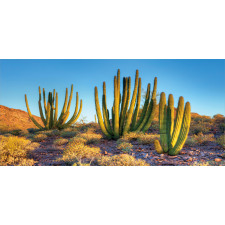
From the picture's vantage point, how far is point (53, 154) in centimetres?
604

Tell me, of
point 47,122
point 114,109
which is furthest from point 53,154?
point 47,122

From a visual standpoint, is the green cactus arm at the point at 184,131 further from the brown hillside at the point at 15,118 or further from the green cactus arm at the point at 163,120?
the brown hillside at the point at 15,118

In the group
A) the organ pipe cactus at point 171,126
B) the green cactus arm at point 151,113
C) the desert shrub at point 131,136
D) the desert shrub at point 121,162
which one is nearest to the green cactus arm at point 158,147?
the organ pipe cactus at point 171,126

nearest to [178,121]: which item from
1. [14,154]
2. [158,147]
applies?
[158,147]

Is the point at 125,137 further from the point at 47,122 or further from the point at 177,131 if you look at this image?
the point at 47,122

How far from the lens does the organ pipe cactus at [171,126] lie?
16.8ft

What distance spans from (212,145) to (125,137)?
3265 mm

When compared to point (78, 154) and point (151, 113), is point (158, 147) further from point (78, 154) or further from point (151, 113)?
point (151, 113)

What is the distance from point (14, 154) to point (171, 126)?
15.3ft

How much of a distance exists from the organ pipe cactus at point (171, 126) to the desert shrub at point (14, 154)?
12.3ft

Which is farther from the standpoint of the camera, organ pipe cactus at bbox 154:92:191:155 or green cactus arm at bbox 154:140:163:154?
organ pipe cactus at bbox 154:92:191:155

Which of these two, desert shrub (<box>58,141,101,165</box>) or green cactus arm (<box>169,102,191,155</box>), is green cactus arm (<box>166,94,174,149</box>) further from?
desert shrub (<box>58,141,101,165</box>)

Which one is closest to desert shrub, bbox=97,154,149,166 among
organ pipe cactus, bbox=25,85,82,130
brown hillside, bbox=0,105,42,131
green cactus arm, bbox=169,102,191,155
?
green cactus arm, bbox=169,102,191,155

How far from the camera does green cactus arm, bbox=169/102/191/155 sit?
5090 millimetres
